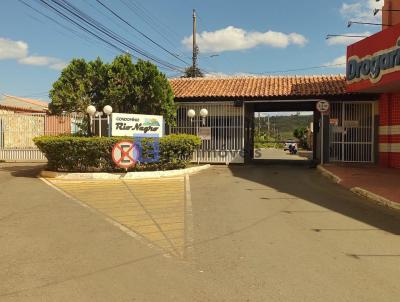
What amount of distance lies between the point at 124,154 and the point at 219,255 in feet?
31.7

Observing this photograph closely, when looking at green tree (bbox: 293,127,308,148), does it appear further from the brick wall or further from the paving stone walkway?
the paving stone walkway

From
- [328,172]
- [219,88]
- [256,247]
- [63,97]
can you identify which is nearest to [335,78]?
[219,88]

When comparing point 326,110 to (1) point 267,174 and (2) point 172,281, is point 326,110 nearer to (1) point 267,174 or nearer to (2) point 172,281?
(1) point 267,174

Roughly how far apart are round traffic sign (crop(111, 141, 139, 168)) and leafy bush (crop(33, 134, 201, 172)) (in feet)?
0.91

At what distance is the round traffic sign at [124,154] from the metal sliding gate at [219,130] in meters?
6.03

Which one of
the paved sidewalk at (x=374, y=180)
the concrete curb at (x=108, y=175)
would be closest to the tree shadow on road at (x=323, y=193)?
the paved sidewalk at (x=374, y=180)

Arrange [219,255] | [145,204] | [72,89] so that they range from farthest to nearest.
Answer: [72,89]
[145,204]
[219,255]

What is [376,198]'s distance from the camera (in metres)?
10.8

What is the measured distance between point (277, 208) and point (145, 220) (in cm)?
294

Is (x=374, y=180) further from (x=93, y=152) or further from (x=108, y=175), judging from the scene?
(x=93, y=152)

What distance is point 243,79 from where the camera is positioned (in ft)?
77.9

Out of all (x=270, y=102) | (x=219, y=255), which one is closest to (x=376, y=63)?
(x=270, y=102)

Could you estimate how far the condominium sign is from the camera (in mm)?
16297

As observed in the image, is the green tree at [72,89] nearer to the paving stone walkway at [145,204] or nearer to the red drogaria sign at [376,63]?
the paving stone walkway at [145,204]
